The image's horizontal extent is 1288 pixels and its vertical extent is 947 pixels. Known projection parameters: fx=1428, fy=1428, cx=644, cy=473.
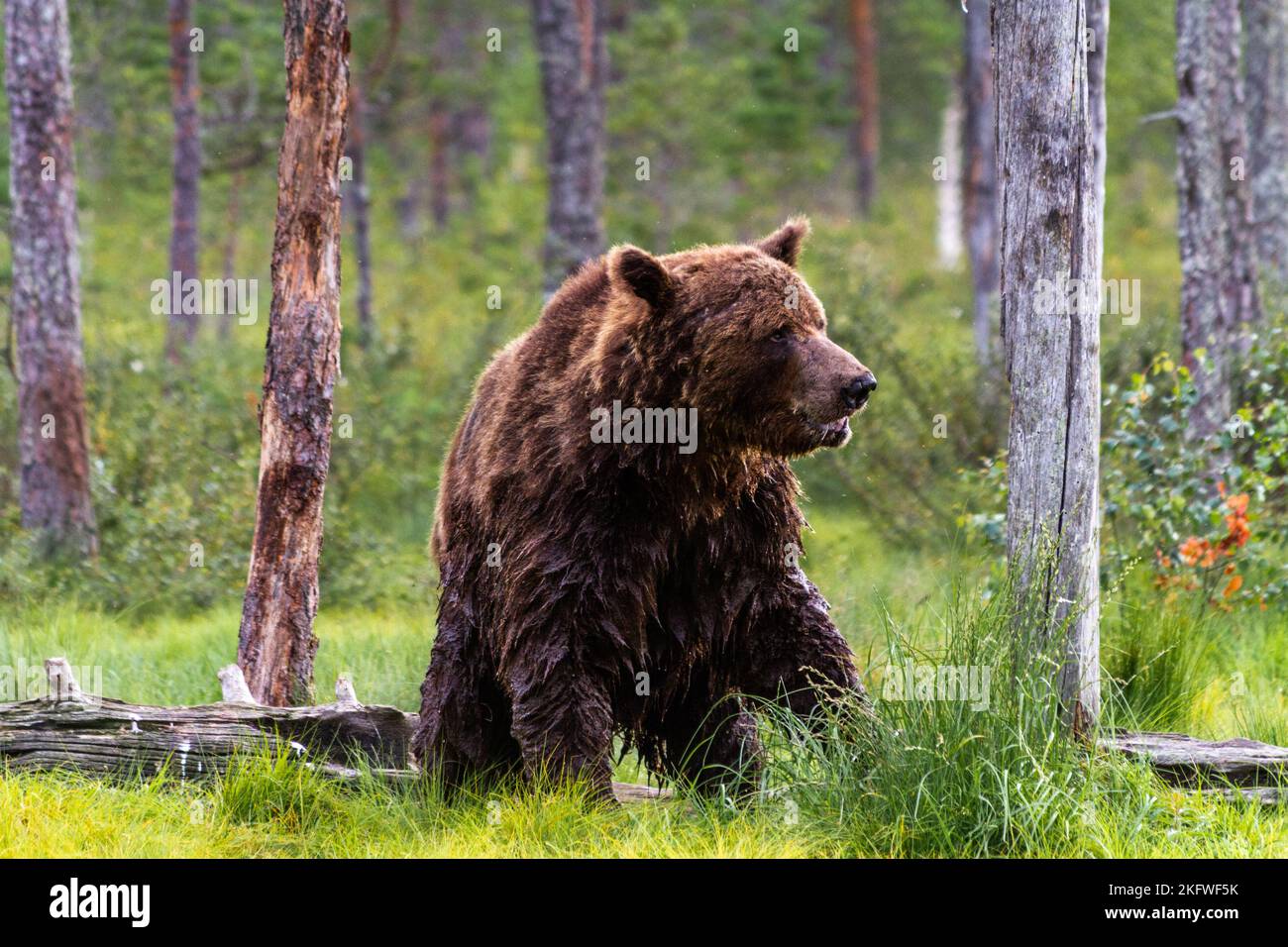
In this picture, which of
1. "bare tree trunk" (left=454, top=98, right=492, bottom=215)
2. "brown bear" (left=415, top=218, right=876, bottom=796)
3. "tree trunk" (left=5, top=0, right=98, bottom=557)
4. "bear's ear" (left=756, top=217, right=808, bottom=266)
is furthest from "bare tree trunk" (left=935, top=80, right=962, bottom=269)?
"brown bear" (left=415, top=218, right=876, bottom=796)

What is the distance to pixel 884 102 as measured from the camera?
3509 centimetres

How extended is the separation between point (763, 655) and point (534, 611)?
2.98 feet

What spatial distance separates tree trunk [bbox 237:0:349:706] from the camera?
21.6 feet

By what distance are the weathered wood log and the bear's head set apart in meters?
1.61

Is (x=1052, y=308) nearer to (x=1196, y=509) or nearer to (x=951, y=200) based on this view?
(x=1196, y=509)

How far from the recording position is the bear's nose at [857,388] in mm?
4793

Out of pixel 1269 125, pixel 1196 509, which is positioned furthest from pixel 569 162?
pixel 1196 509

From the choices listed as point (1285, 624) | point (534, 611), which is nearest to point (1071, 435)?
point (534, 611)

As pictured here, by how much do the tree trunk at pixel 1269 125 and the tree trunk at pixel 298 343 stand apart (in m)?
9.95

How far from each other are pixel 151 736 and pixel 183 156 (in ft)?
43.5

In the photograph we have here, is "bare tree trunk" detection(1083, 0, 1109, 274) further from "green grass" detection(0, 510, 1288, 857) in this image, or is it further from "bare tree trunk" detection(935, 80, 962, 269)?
"bare tree trunk" detection(935, 80, 962, 269)

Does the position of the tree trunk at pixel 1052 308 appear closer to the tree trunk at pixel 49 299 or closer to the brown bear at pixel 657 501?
the brown bear at pixel 657 501

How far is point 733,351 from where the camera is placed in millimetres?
4977

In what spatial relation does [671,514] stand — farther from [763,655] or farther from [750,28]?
[750,28]
